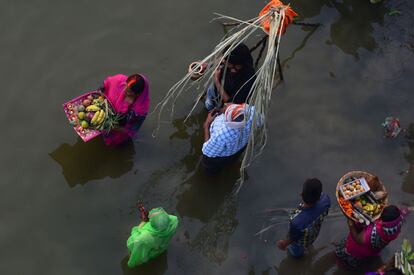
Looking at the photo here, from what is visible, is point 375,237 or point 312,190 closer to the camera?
point 312,190

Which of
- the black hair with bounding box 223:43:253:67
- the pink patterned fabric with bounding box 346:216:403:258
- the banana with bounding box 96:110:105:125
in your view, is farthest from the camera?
the banana with bounding box 96:110:105:125

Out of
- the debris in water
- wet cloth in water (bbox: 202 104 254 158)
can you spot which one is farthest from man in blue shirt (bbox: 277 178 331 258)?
the debris in water

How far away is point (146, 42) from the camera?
7.09m

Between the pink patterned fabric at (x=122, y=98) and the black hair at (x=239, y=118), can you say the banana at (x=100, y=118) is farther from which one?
the black hair at (x=239, y=118)

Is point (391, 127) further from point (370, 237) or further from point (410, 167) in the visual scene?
point (370, 237)

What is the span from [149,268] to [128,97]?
2.00 meters

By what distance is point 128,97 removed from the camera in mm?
5285

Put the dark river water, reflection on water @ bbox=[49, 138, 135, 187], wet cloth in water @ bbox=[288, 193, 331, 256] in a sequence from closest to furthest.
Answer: wet cloth in water @ bbox=[288, 193, 331, 256] → the dark river water → reflection on water @ bbox=[49, 138, 135, 187]

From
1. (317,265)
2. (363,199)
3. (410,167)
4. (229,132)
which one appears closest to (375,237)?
(363,199)

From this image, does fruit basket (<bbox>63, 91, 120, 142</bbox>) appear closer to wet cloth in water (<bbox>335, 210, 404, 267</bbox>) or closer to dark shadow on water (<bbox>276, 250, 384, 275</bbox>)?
dark shadow on water (<bbox>276, 250, 384, 275</bbox>)

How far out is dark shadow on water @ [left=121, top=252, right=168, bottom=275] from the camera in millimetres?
5488

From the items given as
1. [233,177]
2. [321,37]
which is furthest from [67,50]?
[321,37]

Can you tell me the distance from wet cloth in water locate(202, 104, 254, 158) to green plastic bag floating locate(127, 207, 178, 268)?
0.84 metres

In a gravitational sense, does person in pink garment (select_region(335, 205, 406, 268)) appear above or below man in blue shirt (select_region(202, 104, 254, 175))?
below
